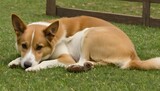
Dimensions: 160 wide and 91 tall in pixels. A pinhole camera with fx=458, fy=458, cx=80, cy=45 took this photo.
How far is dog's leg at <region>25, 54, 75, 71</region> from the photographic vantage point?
19.9 feet

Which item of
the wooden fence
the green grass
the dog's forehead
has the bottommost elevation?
the wooden fence

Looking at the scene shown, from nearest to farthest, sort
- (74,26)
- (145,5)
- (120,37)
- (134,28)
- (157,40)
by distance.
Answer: (120,37) → (74,26) → (157,40) → (134,28) → (145,5)

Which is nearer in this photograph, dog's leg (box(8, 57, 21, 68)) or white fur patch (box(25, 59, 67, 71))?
white fur patch (box(25, 59, 67, 71))

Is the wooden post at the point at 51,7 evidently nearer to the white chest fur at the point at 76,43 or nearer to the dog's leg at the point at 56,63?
the white chest fur at the point at 76,43

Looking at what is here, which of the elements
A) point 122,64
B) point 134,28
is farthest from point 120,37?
point 134,28

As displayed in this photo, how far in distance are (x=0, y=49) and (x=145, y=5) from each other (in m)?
5.42

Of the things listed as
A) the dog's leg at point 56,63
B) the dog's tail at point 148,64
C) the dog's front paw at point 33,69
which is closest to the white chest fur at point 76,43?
the dog's leg at point 56,63

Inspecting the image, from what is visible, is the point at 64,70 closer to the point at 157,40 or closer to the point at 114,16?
the point at 157,40

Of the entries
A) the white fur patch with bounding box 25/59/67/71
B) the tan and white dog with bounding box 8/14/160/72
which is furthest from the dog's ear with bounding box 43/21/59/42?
the white fur patch with bounding box 25/59/67/71

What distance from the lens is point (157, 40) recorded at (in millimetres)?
9117

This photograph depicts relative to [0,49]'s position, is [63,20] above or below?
above

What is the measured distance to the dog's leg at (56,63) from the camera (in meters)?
6.06

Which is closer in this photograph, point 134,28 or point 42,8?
point 134,28

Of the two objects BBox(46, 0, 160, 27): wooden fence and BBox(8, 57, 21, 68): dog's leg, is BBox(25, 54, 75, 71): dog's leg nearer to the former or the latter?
BBox(8, 57, 21, 68): dog's leg
